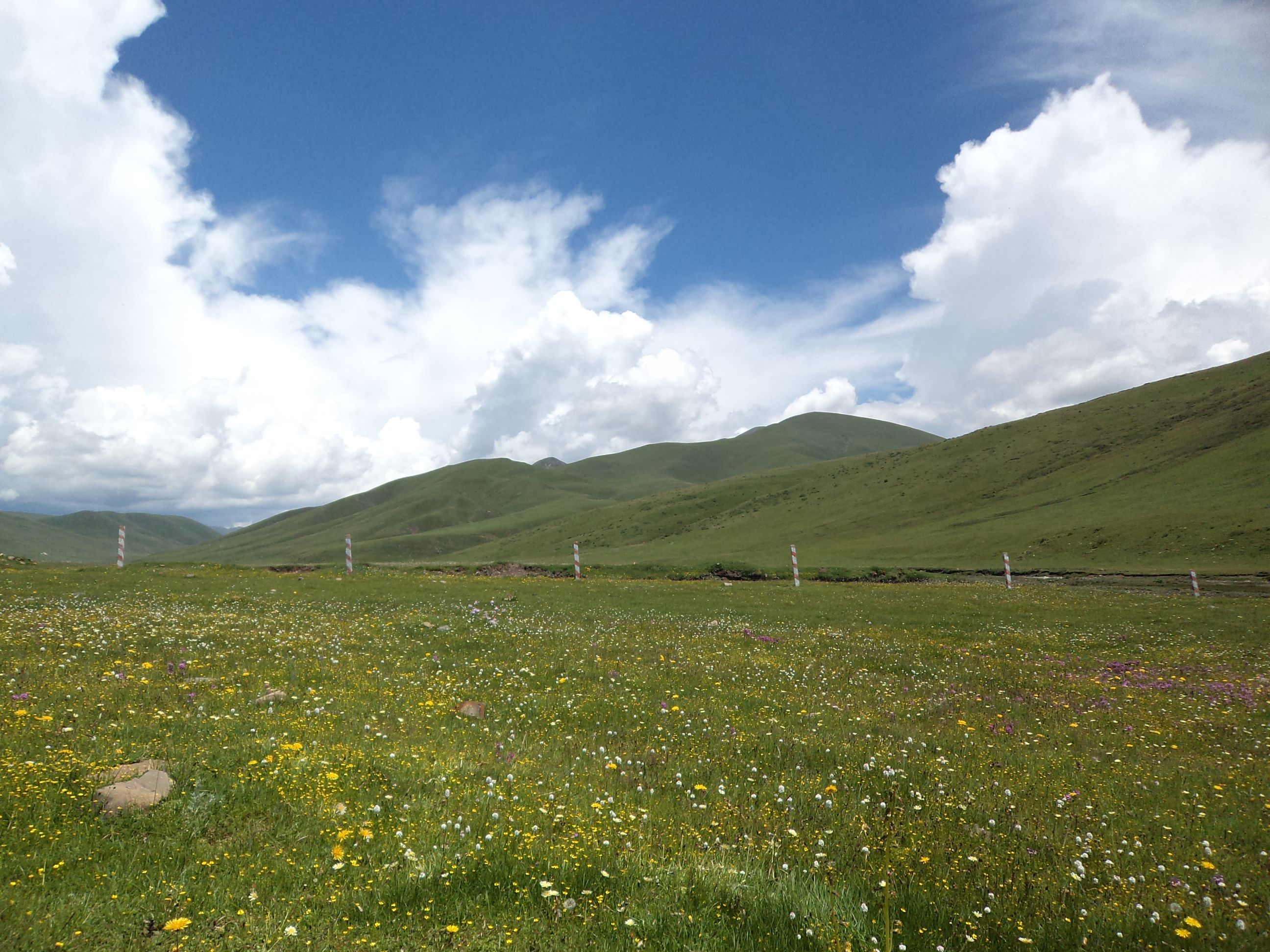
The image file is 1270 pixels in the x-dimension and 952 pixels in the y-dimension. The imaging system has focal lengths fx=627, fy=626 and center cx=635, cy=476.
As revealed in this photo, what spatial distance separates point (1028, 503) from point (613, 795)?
9689 cm

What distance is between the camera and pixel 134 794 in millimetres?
6770

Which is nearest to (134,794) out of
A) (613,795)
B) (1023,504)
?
(613,795)

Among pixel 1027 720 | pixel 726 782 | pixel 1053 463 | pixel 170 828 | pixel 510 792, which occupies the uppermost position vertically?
pixel 1053 463

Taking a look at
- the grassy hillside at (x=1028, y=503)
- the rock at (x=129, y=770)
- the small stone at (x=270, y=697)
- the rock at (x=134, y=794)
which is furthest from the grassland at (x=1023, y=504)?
the rock at (x=134, y=794)

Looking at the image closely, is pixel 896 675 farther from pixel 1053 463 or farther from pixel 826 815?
pixel 1053 463

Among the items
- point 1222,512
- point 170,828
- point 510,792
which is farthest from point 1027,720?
point 1222,512

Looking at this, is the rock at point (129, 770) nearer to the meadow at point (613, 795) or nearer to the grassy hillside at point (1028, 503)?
the meadow at point (613, 795)

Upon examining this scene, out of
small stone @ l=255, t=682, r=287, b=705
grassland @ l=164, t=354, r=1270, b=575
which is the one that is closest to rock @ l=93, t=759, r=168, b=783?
small stone @ l=255, t=682, r=287, b=705

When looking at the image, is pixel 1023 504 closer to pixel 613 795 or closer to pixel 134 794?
pixel 613 795

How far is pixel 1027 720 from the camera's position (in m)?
13.4

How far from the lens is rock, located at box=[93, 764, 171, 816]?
257 inches

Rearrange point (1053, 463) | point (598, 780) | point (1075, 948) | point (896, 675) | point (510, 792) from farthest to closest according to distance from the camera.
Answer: point (1053, 463) < point (896, 675) < point (598, 780) < point (510, 792) < point (1075, 948)

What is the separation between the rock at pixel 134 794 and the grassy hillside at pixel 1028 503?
205 feet

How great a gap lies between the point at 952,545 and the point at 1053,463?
43.7 m
